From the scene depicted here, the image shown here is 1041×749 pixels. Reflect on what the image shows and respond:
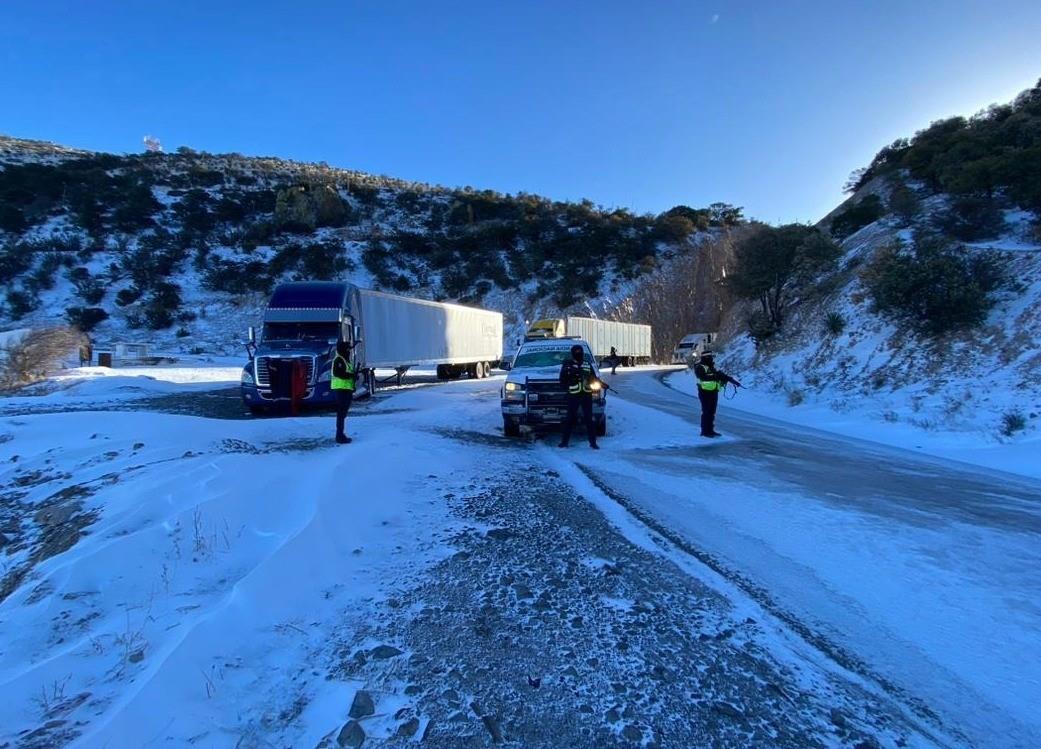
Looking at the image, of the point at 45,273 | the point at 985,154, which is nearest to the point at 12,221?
the point at 45,273

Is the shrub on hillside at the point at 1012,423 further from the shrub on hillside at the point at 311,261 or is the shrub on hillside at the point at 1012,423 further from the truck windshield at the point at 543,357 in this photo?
the shrub on hillside at the point at 311,261

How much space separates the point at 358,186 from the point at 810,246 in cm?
5323

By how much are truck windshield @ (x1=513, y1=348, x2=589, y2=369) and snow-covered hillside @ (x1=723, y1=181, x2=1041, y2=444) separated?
8146mm

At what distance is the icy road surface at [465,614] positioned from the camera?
9.28 feet

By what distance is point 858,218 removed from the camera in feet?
101

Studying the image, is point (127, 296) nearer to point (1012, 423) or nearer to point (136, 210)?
point (136, 210)

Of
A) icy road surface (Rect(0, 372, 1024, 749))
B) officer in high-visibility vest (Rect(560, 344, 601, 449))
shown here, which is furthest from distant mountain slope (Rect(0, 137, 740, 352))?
icy road surface (Rect(0, 372, 1024, 749))

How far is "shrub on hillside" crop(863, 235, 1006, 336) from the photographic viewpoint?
629 inches

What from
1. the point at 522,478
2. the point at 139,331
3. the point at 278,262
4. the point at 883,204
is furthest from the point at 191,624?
the point at 278,262

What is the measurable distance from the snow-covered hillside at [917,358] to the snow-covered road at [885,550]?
4149 millimetres

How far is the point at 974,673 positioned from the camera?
337 centimetres

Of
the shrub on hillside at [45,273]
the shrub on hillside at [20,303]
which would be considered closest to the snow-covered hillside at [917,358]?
the shrub on hillside at [20,303]

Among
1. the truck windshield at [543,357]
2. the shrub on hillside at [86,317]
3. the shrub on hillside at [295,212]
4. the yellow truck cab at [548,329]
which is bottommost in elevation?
the truck windshield at [543,357]

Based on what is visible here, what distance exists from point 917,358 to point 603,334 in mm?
24072
